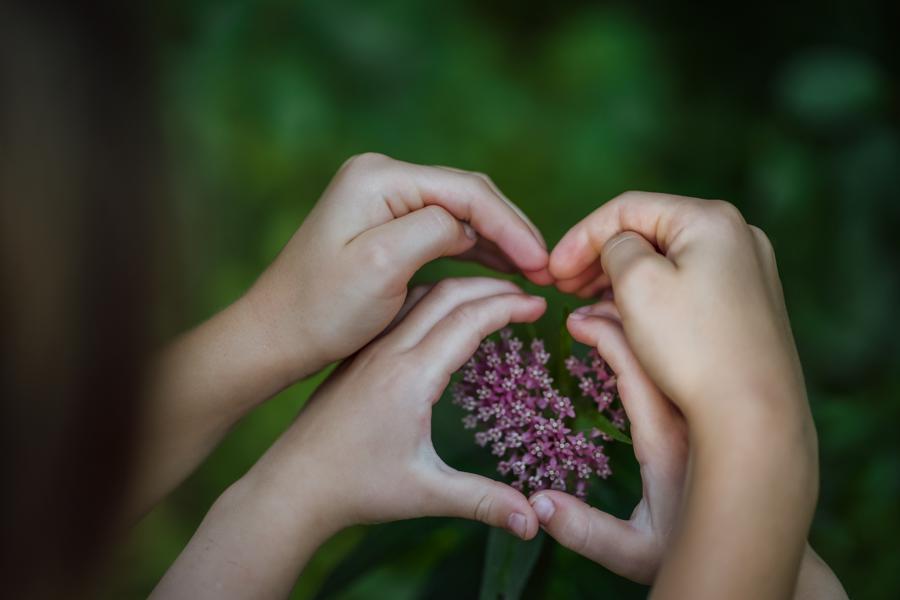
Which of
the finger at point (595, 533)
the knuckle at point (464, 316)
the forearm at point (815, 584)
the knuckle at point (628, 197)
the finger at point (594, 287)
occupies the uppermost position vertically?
the knuckle at point (628, 197)

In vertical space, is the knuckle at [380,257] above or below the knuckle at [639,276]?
above

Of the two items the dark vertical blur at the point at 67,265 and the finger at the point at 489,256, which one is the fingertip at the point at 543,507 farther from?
the dark vertical blur at the point at 67,265

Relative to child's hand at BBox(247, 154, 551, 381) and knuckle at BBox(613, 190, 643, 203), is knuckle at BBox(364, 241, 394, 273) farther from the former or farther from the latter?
knuckle at BBox(613, 190, 643, 203)

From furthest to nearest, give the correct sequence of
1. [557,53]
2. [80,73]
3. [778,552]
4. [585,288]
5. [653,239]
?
[557,53], [585,288], [653,239], [778,552], [80,73]

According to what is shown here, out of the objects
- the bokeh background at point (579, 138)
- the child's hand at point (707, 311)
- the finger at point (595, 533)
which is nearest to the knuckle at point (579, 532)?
the finger at point (595, 533)

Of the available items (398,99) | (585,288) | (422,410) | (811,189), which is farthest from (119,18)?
(811,189)

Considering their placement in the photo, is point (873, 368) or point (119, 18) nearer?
point (119, 18)

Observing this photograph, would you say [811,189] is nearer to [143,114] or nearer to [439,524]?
[439,524]

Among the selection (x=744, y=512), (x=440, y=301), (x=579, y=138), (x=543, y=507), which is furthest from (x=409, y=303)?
(x=579, y=138)
